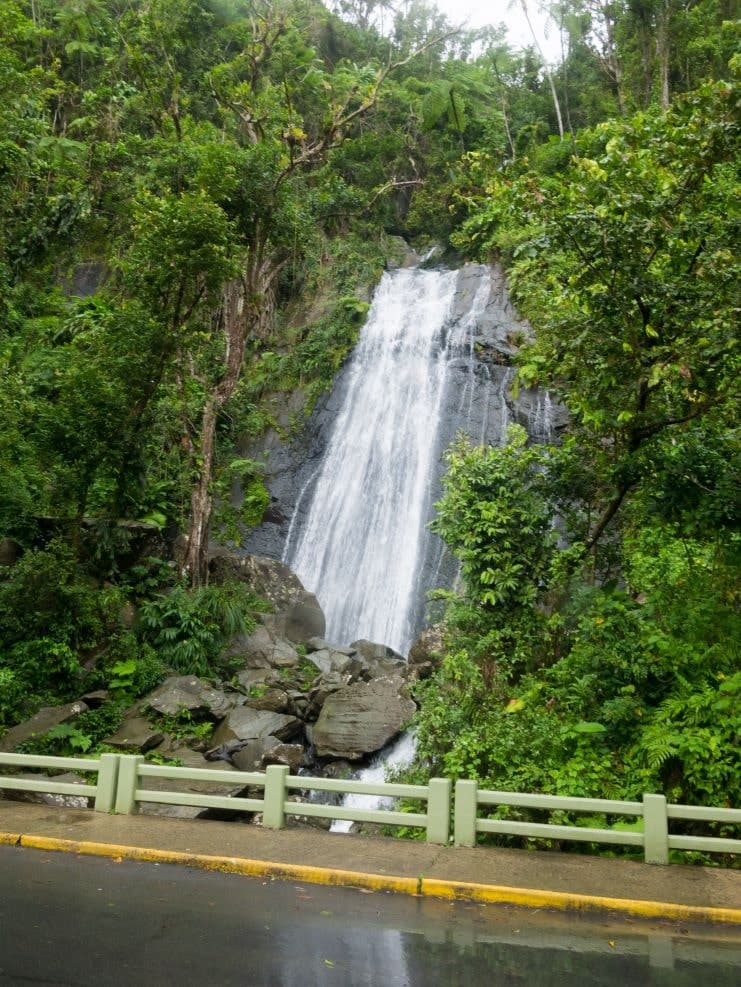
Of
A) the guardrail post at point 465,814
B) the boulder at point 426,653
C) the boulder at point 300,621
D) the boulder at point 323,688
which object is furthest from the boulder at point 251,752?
the guardrail post at point 465,814

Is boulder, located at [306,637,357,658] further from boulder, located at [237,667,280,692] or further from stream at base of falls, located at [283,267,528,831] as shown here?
boulder, located at [237,667,280,692]

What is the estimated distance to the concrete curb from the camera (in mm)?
5965

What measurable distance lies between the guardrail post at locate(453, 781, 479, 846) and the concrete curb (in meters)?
1.05

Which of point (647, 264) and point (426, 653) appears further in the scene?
point (426, 653)

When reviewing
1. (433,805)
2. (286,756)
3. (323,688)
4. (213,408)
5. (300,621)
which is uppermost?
(213,408)

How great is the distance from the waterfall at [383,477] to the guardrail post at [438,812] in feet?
34.9

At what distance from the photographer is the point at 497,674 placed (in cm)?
1090

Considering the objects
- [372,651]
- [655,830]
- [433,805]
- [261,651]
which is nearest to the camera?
[655,830]

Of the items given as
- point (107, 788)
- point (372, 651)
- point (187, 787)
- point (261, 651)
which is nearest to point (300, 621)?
point (261, 651)

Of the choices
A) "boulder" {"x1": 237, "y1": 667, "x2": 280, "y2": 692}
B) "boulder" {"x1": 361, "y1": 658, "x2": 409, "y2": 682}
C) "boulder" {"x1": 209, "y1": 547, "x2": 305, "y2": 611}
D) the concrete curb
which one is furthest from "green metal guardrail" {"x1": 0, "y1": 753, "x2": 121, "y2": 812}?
"boulder" {"x1": 209, "y1": 547, "x2": 305, "y2": 611}

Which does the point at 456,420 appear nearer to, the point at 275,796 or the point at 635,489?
the point at 635,489

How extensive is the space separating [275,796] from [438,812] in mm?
1698

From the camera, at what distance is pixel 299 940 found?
499 centimetres

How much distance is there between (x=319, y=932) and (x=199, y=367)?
49.4 ft
